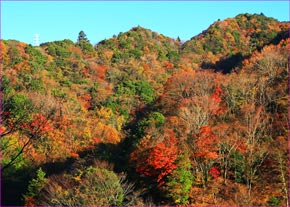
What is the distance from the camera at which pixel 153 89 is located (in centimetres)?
4400

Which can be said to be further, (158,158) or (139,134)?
(139,134)

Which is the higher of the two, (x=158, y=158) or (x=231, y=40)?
(x=231, y=40)

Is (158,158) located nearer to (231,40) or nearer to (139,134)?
(139,134)

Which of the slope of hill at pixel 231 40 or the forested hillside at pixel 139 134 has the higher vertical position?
the slope of hill at pixel 231 40

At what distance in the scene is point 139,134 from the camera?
930 inches

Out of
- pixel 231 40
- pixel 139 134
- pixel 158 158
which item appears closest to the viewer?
pixel 158 158

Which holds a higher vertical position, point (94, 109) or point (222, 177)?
point (94, 109)

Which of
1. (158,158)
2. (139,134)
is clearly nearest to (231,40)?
(139,134)

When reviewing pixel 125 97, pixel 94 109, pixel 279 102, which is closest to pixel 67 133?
pixel 94 109

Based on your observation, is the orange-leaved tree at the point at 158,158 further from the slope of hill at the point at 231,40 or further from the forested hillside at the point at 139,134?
the slope of hill at the point at 231,40

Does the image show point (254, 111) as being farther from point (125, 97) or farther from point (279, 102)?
point (125, 97)

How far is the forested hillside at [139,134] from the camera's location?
1705cm

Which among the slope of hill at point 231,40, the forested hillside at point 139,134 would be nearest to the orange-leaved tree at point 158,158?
the forested hillside at point 139,134

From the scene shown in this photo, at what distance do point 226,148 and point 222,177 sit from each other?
1.58m
